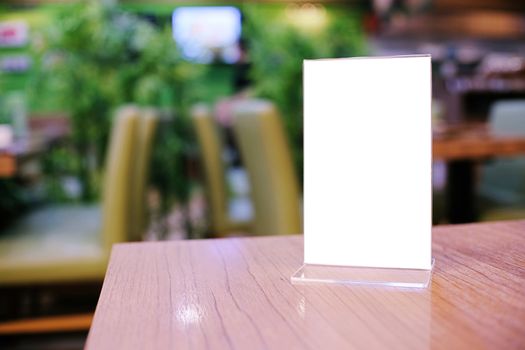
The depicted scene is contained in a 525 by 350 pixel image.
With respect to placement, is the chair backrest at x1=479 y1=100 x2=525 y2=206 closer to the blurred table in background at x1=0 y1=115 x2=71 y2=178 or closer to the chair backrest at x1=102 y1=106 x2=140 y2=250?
the chair backrest at x1=102 y1=106 x2=140 y2=250

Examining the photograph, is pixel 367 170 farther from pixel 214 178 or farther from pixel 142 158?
pixel 214 178

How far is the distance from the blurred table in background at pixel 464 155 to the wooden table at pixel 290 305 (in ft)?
5.60

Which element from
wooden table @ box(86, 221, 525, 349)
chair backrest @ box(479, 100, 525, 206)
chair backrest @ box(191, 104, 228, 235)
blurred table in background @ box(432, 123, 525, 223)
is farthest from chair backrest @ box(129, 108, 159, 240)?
wooden table @ box(86, 221, 525, 349)

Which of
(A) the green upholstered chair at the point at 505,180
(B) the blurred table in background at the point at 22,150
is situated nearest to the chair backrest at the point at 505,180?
(A) the green upholstered chair at the point at 505,180

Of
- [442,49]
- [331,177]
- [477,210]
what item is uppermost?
[442,49]

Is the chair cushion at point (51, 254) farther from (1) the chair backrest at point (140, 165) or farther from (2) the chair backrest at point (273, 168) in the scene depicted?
(2) the chair backrest at point (273, 168)

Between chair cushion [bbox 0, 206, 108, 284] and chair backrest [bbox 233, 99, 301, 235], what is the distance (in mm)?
554

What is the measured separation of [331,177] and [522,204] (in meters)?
2.22

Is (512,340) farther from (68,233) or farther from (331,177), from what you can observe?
(68,233)

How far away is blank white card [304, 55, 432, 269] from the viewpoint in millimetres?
627

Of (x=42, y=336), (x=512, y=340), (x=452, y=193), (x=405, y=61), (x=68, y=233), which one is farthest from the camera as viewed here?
(x=452, y=193)

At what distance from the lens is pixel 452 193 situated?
281 centimetres

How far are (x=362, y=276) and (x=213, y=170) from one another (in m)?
2.29

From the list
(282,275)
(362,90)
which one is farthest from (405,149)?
(282,275)
